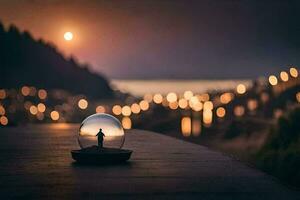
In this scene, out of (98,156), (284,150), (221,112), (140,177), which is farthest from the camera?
(221,112)

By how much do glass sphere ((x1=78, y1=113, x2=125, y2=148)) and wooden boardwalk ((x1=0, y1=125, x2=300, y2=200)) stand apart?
44cm

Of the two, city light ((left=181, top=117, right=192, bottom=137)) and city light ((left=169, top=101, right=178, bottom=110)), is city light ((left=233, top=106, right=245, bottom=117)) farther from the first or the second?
city light ((left=181, top=117, right=192, bottom=137))

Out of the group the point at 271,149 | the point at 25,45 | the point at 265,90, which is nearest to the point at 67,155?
the point at 271,149

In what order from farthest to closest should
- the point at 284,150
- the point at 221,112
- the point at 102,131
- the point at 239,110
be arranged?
the point at 239,110, the point at 221,112, the point at 284,150, the point at 102,131

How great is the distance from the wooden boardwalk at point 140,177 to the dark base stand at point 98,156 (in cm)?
25

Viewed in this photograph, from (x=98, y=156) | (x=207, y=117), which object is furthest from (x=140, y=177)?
(x=207, y=117)

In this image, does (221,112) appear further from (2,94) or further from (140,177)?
(140,177)

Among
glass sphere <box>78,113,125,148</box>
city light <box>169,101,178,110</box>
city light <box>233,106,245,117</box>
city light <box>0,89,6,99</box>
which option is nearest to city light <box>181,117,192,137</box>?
city light <box>233,106,245,117</box>

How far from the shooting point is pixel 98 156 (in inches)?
484

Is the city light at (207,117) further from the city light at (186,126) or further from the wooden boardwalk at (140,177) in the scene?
the wooden boardwalk at (140,177)

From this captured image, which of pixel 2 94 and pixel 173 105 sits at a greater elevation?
pixel 2 94

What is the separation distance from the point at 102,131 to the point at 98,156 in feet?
1.69

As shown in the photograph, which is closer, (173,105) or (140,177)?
(140,177)

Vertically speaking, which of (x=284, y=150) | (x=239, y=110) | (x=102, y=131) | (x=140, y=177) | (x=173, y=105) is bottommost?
(x=140, y=177)
